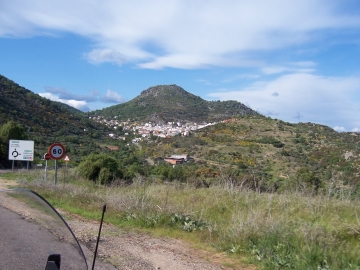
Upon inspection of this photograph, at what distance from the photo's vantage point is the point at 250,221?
671cm

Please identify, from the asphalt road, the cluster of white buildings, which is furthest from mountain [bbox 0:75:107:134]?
the asphalt road

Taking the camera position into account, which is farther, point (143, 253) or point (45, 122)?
point (45, 122)

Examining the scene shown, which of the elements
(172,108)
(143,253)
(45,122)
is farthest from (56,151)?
(172,108)

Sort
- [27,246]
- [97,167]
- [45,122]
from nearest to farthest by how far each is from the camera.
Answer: [27,246], [97,167], [45,122]

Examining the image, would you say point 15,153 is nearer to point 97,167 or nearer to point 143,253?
point 97,167

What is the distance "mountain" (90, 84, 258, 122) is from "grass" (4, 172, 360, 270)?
66540mm

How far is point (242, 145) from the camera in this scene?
48344mm

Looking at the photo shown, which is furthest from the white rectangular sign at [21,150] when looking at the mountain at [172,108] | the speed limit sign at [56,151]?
the mountain at [172,108]

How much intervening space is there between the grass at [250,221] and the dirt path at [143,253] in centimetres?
38

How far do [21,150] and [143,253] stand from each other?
638 inches

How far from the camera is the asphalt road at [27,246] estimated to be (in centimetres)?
204

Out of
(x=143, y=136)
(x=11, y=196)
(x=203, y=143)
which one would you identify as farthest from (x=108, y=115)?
(x=11, y=196)

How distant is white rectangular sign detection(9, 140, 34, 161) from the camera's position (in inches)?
792

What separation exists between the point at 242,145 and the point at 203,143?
5.51 m
